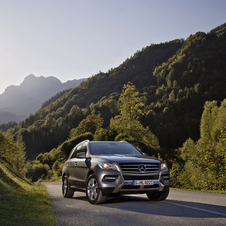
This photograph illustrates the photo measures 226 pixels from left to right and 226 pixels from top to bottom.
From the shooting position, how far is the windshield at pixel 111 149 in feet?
26.0

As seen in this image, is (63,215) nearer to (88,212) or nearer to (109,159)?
(88,212)

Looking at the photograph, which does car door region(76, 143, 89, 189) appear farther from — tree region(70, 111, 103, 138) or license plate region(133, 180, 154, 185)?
tree region(70, 111, 103, 138)

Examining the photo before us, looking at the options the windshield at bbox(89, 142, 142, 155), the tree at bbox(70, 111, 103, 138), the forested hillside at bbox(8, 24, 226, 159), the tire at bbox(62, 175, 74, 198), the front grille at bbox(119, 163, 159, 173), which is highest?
the forested hillside at bbox(8, 24, 226, 159)

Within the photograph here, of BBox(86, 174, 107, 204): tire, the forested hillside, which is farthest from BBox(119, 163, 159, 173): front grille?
the forested hillside

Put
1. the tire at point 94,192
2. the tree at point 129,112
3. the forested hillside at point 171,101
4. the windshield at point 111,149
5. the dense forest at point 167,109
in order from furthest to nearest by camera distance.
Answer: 1. the forested hillside at point 171,101
2. the dense forest at point 167,109
3. the tree at point 129,112
4. the windshield at point 111,149
5. the tire at point 94,192

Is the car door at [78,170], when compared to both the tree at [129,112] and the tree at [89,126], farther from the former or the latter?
the tree at [89,126]

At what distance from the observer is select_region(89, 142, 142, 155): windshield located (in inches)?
312

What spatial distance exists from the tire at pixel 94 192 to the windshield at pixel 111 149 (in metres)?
0.92

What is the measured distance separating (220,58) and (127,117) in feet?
495

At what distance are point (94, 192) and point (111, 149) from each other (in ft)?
5.14

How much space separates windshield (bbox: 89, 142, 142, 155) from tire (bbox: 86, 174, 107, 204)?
0.92 metres

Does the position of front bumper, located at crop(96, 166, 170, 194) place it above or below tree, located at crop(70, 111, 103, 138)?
below

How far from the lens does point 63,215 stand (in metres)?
5.98

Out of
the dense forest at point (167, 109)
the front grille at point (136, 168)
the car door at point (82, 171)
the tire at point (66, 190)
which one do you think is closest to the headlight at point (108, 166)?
the front grille at point (136, 168)
